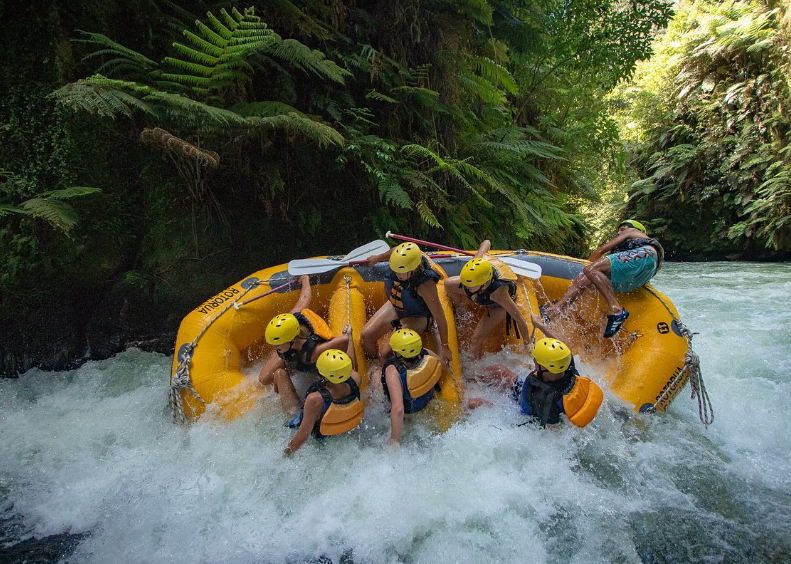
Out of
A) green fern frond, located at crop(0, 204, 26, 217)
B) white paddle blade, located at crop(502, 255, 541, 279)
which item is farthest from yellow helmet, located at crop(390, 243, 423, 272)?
green fern frond, located at crop(0, 204, 26, 217)

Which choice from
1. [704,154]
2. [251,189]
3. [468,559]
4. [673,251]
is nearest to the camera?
[468,559]

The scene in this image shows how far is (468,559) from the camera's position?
2.40m

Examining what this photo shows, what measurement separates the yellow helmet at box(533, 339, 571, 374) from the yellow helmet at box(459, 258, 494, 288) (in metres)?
0.72

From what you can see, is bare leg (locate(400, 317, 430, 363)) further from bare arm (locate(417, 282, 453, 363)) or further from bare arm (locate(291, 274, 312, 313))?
bare arm (locate(291, 274, 312, 313))

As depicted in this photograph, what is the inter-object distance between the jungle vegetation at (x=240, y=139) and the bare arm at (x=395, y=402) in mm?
2002

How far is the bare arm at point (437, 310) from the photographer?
11.6 feet

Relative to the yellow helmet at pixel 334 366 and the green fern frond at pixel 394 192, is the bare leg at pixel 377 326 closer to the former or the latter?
the yellow helmet at pixel 334 366

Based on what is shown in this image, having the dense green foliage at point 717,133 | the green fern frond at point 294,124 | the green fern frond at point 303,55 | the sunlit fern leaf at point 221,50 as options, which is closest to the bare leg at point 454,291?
the green fern frond at point 294,124

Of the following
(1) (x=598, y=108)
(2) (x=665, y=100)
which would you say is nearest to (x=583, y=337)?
(1) (x=598, y=108)

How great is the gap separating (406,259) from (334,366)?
95 cm

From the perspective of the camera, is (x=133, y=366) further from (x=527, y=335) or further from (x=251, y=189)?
(x=527, y=335)

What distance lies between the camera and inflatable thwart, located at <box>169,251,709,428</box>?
11.2 feet

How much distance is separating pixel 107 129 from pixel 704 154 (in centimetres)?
1318

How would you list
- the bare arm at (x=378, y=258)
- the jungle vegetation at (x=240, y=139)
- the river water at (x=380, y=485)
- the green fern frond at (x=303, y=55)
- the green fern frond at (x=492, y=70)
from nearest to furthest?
1. the river water at (x=380, y=485)
2. the jungle vegetation at (x=240, y=139)
3. the green fern frond at (x=303, y=55)
4. the bare arm at (x=378, y=258)
5. the green fern frond at (x=492, y=70)
